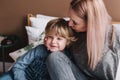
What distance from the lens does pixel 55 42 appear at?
5.15 ft

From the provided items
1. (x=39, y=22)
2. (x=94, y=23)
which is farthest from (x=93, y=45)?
(x=39, y=22)

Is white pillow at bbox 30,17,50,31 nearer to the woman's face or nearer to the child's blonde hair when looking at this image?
the child's blonde hair

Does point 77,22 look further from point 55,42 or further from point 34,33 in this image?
point 34,33

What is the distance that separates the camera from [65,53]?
1604mm

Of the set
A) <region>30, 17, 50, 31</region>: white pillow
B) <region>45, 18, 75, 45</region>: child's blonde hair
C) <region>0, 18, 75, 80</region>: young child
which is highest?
<region>30, 17, 50, 31</region>: white pillow

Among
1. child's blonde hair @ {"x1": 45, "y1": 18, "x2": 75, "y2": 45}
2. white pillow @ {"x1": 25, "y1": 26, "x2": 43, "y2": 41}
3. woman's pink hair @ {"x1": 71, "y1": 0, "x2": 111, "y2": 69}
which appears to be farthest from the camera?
white pillow @ {"x1": 25, "y1": 26, "x2": 43, "y2": 41}

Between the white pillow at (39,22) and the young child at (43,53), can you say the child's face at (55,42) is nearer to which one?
the young child at (43,53)

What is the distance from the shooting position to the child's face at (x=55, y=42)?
5.15ft

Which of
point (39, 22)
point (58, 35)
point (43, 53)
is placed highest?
point (39, 22)

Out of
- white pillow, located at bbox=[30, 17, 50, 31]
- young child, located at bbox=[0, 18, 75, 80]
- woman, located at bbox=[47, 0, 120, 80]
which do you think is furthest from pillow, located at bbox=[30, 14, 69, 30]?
woman, located at bbox=[47, 0, 120, 80]

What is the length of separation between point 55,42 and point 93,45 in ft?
0.89

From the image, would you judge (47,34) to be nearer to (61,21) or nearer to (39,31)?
(61,21)

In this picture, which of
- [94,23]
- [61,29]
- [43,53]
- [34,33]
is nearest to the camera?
[94,23]

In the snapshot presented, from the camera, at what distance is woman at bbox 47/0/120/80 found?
4.51 feet
